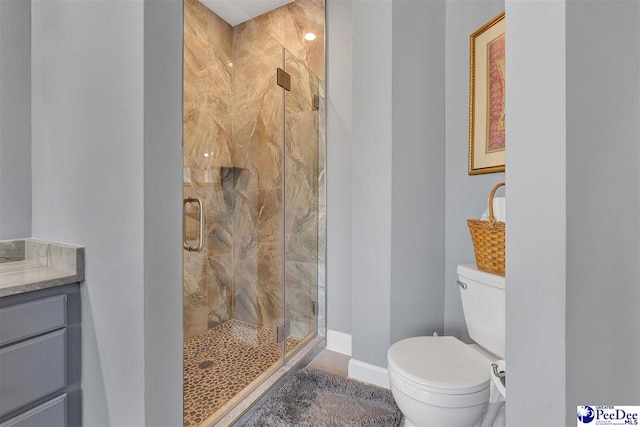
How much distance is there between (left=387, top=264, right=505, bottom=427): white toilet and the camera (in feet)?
3.70

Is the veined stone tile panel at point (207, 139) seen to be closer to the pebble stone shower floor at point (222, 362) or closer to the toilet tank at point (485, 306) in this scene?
the pebble stone shower floor at point (222, 362)

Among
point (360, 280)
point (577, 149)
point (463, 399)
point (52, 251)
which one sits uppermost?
point (577, 149)

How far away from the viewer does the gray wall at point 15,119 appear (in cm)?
129

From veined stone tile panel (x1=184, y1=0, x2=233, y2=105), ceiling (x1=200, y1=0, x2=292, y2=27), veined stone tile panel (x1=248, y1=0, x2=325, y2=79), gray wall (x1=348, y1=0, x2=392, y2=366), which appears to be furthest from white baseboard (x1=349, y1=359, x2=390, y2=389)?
ceiling (x1=200, y1=0, x2=292, y2=27)

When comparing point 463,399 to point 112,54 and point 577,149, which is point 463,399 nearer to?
point 577,149

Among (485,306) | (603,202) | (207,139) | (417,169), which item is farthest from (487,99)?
(207,139)

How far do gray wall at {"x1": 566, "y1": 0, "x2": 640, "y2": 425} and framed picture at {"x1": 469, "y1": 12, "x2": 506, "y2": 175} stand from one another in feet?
3.28

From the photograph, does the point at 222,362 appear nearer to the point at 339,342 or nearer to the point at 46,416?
the point at 339,342

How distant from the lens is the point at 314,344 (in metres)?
2.27

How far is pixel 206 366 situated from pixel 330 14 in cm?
272

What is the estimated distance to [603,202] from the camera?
63cm

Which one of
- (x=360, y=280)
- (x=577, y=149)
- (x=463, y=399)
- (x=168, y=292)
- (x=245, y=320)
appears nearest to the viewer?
(x=577, y=149)

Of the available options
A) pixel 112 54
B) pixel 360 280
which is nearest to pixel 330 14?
pixel 112 54

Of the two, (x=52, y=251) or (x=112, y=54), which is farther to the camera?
(x=52, y=251)
